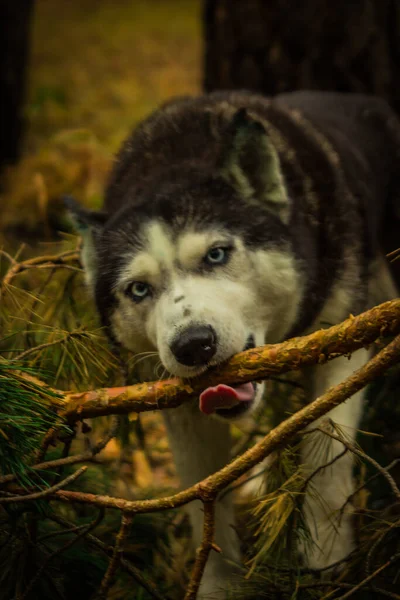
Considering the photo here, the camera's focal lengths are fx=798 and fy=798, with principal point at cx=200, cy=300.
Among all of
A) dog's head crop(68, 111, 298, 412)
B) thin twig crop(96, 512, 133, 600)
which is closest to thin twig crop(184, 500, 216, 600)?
thin twig crop(96, 512, 133, 600)

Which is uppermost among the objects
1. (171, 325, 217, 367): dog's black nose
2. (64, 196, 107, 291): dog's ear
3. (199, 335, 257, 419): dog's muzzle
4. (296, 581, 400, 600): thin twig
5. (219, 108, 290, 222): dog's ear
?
(219, 108, 290, 222): dog's ear

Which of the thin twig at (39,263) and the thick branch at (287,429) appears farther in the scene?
the thin twig at (39,263)

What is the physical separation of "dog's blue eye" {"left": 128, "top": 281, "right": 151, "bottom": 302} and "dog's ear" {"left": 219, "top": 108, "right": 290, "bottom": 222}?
1.61ft

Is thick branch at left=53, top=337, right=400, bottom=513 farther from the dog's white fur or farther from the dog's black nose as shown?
the dog's black nose

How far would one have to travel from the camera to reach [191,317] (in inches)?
91.9

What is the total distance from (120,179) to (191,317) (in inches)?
41.2

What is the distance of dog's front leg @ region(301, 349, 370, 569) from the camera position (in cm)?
251

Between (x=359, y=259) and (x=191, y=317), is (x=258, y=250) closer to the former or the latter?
(x=191, y=317)

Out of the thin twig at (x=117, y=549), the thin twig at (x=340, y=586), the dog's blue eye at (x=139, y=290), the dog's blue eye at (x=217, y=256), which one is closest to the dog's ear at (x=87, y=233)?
the dog's blue eye at (x=139, y=290)

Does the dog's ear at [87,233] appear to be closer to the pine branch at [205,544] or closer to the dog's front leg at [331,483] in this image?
the dog's front leg at [331,483]

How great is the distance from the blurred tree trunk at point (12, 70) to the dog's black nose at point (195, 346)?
5402 millimetres

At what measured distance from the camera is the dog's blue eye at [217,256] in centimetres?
258

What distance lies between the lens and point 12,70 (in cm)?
718

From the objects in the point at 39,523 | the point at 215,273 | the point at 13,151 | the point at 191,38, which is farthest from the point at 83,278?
the point at 191,38
